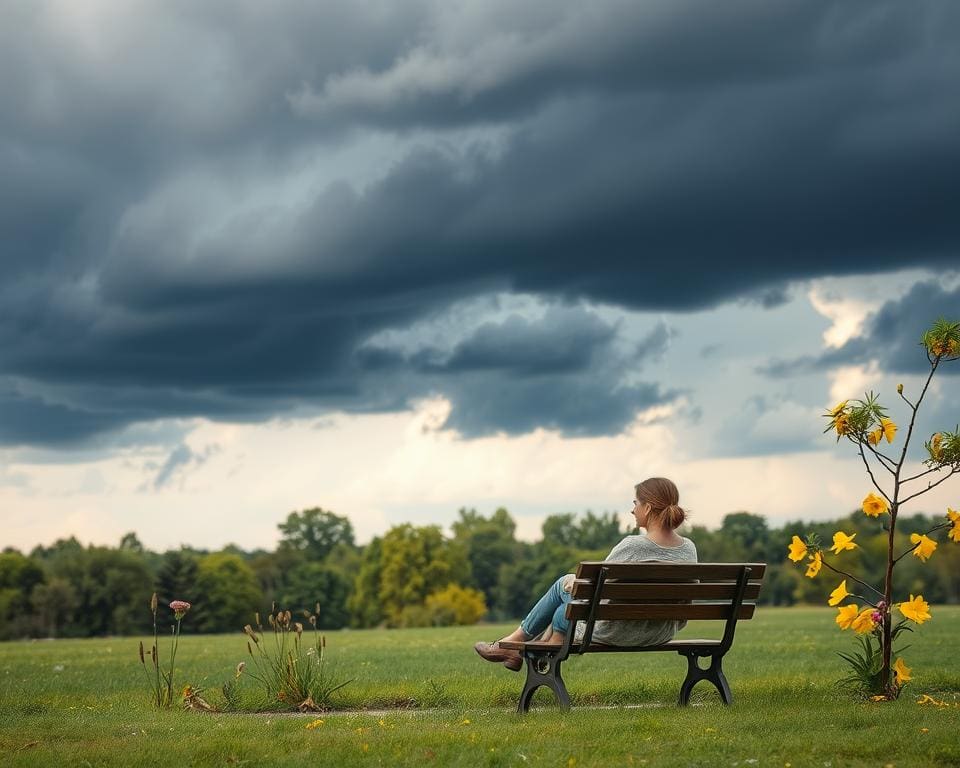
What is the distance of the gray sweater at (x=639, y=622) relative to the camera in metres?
10.0

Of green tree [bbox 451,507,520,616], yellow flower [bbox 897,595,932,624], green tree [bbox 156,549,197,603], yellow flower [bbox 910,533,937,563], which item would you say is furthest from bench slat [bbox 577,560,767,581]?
green tree [bbox 451,507,520,616]

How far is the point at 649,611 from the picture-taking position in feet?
33.0

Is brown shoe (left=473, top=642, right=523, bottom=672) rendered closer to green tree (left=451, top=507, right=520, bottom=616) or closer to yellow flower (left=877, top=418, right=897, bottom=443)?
yellow flower (left=877, top=418, right=897, bottom=443)

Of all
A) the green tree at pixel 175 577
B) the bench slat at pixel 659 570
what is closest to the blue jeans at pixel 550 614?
the bench slat at pixel 659 570

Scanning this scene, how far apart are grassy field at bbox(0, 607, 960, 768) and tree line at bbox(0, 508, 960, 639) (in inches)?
2669

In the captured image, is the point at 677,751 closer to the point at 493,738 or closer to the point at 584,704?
the point at 493,738

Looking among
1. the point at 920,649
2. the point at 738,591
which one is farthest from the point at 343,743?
the point at 920,649

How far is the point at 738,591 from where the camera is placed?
34.5ft

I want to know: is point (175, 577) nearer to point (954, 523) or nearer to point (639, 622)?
point (639, 622)

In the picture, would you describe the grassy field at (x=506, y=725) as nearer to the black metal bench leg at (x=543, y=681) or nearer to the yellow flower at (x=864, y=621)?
the black metal bench leg at (x=543, y=681)

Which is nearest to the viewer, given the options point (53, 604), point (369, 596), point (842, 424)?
point (842, 424)

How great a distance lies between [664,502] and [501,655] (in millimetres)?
Result: 2015

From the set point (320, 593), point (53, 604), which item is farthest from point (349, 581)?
point (53, 604)

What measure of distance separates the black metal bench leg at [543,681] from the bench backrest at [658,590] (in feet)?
1.41
